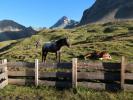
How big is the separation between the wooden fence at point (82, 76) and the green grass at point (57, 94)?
20.5 inches

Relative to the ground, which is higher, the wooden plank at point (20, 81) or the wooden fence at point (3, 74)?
the wooden fence at point (3, 74)

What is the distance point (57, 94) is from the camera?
69.8 ft

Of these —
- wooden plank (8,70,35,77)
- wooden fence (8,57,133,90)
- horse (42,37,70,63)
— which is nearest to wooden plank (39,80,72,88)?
wooden fence (8,57,133,90)

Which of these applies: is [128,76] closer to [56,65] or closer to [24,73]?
[56,65]

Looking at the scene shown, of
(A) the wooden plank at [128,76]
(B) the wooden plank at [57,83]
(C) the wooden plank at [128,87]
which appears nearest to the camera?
(C) the wooden plank at [128,87]

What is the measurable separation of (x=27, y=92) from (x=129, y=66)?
645cm

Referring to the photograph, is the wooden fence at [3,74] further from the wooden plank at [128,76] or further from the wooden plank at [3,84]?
the wooden plank at [128,76]

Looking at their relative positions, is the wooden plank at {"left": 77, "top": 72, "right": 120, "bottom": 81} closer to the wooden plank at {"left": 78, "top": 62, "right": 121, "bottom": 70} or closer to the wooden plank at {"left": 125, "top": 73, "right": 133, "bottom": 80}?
the wooden plank at {"left": 78, "top": 62, "right": 121, "bottom": 70}

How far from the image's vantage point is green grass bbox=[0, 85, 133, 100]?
20.2 meters

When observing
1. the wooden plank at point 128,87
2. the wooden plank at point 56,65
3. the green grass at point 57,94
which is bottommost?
the green grass at point 57,94

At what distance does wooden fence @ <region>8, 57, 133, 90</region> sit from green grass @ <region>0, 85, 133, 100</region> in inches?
20.5

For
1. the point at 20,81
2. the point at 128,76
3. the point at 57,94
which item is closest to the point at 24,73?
the point at 20,81

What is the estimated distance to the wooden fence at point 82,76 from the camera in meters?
21.3

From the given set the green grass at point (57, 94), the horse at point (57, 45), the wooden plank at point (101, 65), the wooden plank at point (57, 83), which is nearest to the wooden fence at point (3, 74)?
the green grass at point (57, 94)
